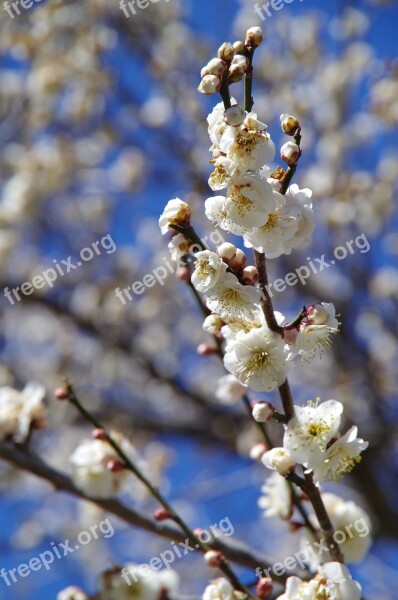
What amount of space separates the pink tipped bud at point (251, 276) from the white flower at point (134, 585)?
41.0 inches

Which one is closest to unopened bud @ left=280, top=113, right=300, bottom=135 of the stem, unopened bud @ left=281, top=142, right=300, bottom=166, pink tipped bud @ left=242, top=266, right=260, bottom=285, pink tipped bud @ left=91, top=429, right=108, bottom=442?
unopened bud @ left=281, top=142, right=300, bottom=166

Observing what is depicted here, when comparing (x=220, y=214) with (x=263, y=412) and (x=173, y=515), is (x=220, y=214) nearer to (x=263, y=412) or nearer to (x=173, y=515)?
(x=263, y=412)

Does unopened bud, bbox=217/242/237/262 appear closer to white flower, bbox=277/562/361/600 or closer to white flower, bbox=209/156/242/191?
white flower, bbox=209/156/242/191

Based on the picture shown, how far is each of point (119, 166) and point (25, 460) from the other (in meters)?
4.51

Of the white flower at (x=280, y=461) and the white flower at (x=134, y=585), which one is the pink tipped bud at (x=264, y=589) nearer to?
the white flower at (x=280, y=461)

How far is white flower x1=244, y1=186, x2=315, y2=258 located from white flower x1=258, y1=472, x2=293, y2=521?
0.77 meters

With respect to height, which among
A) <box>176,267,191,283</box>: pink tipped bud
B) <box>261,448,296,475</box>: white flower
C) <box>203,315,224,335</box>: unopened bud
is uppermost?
<box>176,267,191,283</box>: pink tipped bud

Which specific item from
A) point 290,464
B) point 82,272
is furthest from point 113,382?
point 290,464

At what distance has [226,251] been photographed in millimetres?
1217

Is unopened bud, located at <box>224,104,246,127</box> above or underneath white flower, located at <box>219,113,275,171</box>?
above

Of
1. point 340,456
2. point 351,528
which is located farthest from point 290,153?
point 351,528

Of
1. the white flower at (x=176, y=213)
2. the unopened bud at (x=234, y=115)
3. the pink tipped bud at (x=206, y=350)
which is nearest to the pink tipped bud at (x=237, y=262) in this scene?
the white flower at (x=176, y=213)

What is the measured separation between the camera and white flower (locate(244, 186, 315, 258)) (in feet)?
3.86

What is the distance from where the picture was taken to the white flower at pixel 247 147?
1.13 m
